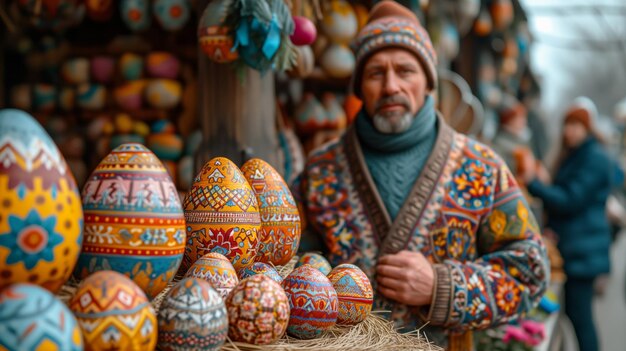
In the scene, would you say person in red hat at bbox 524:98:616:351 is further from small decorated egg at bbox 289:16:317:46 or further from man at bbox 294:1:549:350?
small decorated egg at bbox 289:16:317:46

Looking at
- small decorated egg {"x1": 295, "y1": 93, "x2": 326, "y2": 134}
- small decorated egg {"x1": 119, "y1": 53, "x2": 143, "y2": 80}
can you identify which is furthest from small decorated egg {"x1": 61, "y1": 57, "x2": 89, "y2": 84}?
small decorated egg {"x1": 295, "y1": 93, "x2": 326, "y2": 134}

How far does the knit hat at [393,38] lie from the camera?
7.50ft

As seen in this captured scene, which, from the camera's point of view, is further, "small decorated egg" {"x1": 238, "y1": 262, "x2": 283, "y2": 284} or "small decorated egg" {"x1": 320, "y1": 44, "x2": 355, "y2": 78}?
"small decorated egg" {"x1": 320, "y1": 44, "x2": 355, "y2": 78}

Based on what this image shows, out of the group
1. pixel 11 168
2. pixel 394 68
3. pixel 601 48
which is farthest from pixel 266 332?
pixel 601 48

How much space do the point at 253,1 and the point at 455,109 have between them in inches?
107

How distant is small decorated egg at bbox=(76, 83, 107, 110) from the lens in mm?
3742

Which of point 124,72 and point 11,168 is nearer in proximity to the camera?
point 11,168

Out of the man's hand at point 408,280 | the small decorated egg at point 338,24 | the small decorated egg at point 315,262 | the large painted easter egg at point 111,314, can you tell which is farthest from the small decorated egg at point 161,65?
the large painted easter egg at point 111,314

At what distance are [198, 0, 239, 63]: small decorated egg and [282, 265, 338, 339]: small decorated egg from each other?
96 cm

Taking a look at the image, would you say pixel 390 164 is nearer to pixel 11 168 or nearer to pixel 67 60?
pixel 11 168

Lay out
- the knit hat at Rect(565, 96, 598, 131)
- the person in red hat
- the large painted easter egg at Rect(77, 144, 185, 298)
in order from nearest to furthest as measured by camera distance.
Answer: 1. the large painted easter egg at Rect(77, 144, 185, 298)
2. the person in red hat
3. the knit hat at Rect(565, 96, 598, 131)

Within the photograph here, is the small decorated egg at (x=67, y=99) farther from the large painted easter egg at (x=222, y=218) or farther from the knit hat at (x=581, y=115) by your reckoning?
the knit hat at (x=581, y=115)

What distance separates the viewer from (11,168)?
3.22ft

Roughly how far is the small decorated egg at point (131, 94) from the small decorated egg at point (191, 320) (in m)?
2.66
